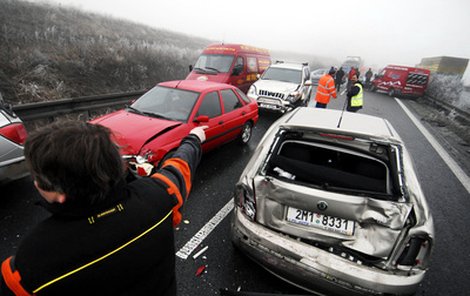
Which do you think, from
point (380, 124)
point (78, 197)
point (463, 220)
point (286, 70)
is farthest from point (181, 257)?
point (286, 70)

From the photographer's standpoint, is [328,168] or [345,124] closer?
[328,168]

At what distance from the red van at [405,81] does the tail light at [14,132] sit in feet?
63.8

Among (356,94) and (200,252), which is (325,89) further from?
(200,252)

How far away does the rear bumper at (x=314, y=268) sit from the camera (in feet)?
6.40

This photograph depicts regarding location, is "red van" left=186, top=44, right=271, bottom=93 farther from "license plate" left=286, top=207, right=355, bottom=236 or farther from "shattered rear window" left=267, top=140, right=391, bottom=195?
"license plate" left=286, top=207, right=355, bottom=236

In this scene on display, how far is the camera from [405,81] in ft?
54.3

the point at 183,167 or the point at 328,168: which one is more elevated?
the point at 183,167

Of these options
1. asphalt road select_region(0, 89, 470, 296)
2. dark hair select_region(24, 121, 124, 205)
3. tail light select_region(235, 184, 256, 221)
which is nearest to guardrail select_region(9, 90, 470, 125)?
asphalt road select_region(0, 89, 470, 296)

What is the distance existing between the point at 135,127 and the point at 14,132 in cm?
144

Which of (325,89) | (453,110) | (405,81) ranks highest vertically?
(405,81)

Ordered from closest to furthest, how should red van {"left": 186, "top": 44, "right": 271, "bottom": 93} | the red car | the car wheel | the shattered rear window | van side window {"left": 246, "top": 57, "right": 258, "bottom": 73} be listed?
the shattered rear window < the red car < the car wheel < red van {"left": 186, "top": 44, "right": 271, "bottom": 93} < van side window {"left": 246, "top": 57, "right": 258, "bottom": 73}

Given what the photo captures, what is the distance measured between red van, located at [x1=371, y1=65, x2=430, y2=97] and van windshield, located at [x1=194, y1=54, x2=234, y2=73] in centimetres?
1286

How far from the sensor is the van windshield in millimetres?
9852

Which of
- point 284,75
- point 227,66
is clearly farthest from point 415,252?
point 227,66
